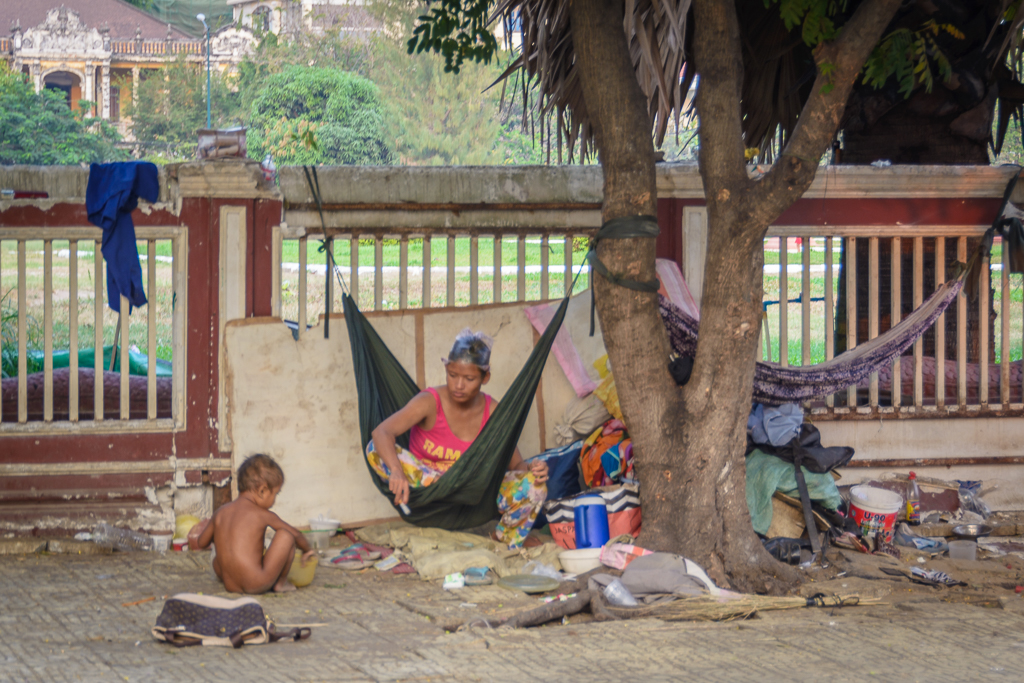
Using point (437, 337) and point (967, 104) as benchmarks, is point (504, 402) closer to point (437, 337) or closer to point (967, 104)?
point (437, 337)

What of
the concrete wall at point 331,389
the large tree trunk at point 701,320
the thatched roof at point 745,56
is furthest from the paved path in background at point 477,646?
the thatched roof at point 745,56

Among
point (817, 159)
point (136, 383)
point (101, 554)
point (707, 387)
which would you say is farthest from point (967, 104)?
point (101, 554)

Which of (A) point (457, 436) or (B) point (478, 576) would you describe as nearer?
(B) point (478, 576)

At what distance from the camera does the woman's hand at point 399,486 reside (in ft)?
13.4

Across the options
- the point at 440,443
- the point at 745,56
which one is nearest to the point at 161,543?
the point at 440,443

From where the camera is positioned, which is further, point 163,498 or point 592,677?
point 163,498

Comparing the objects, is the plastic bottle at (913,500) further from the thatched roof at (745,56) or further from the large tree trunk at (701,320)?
the thatched roof at (745,56)

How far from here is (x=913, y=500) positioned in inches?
197

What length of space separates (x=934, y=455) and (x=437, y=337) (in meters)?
2.70

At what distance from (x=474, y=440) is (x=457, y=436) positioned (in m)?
0.19

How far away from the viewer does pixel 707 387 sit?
384 centimetres

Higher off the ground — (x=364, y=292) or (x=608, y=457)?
(x=364, y=292)

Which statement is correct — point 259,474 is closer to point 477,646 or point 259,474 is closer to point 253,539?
point 253,539

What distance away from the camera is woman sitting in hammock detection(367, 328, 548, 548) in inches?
166
